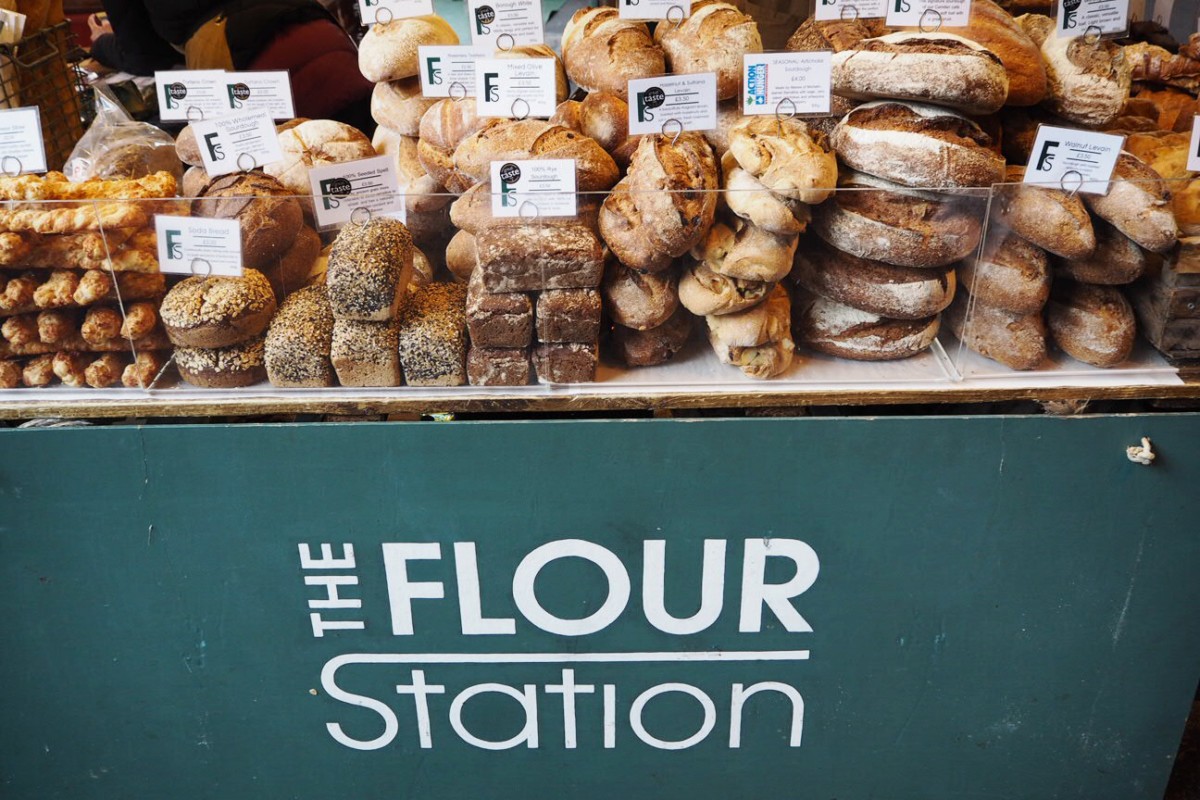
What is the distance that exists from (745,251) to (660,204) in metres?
0.18

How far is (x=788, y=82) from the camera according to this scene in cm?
177

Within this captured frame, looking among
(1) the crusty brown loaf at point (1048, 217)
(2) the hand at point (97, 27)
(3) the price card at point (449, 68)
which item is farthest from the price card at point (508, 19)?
(2) the hand at point (97, 27)

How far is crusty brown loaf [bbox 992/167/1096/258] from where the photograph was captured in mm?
1695

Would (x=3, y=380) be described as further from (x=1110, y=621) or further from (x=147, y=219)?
(x=1110, y=621)

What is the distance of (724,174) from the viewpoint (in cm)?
179

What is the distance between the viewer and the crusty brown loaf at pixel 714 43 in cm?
186

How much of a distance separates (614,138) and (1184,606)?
1507 millimetres

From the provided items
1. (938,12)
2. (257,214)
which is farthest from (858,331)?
(257,214)

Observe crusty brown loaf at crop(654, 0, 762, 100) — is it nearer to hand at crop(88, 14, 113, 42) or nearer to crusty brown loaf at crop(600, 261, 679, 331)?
crusty brown loaf at crop(600, 261, 679, 331)

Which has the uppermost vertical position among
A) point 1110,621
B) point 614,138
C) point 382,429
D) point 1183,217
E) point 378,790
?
point 614,138

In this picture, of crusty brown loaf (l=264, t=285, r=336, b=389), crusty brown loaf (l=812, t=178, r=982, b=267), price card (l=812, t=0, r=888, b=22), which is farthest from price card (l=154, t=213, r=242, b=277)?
price card (l=812, t=0, r=888, b=22)

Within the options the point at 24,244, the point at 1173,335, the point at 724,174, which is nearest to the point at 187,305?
the point at 24,244

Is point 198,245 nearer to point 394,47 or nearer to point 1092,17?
point 394,47

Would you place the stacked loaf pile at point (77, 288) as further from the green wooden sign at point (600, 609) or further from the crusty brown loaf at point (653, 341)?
the crusty brown loaf at point (653, 341)
